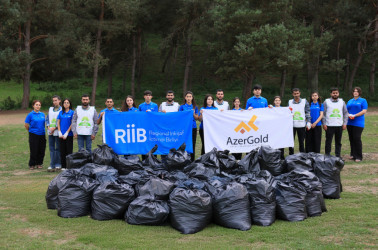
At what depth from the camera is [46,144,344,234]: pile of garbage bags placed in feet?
17.7

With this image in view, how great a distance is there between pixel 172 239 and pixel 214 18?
24.7 m

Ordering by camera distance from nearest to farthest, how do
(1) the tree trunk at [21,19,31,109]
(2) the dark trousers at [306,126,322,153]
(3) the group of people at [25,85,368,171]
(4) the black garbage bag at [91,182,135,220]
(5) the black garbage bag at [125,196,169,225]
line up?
(5) the black garbage bag at [125,196,169,225] < (4) the black garbage bag at [91,182,135,220] < (3) the group of people at [25,85,368,171] < (2) the dark trousers at [306,126,322,153] < (1) the tree trunk at [21,19,31,109]

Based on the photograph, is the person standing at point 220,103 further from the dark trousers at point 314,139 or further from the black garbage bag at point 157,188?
the black garbage bag at point 157,188

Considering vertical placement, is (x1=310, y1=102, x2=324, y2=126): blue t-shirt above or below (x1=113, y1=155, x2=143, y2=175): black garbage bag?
above

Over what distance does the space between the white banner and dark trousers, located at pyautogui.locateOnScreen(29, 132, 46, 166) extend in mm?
4549

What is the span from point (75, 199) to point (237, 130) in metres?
4.07

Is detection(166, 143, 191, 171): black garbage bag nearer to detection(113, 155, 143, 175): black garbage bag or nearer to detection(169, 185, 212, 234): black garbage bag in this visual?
detection(113, 155, 143, 175): black garbage bag

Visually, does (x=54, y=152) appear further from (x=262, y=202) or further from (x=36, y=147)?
(x=262, y=202)

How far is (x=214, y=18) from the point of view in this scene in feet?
91.9

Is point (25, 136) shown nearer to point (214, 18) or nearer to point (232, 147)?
point (232, 147)

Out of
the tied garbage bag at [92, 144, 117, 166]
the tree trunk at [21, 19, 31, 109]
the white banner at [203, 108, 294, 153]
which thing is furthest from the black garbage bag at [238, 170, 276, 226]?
the tree trunk at [21, 19, 31, 109]

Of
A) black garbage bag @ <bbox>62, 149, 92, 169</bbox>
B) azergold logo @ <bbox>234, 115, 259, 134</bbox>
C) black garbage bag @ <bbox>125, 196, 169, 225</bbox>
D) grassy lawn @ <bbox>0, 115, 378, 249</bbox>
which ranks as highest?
azergold logo @ <bbox>234, 115, 259, 134</bbox>

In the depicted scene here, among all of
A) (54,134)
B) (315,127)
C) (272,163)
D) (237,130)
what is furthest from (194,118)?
(54,134)

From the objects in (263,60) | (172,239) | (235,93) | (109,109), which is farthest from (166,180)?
(235,93)
